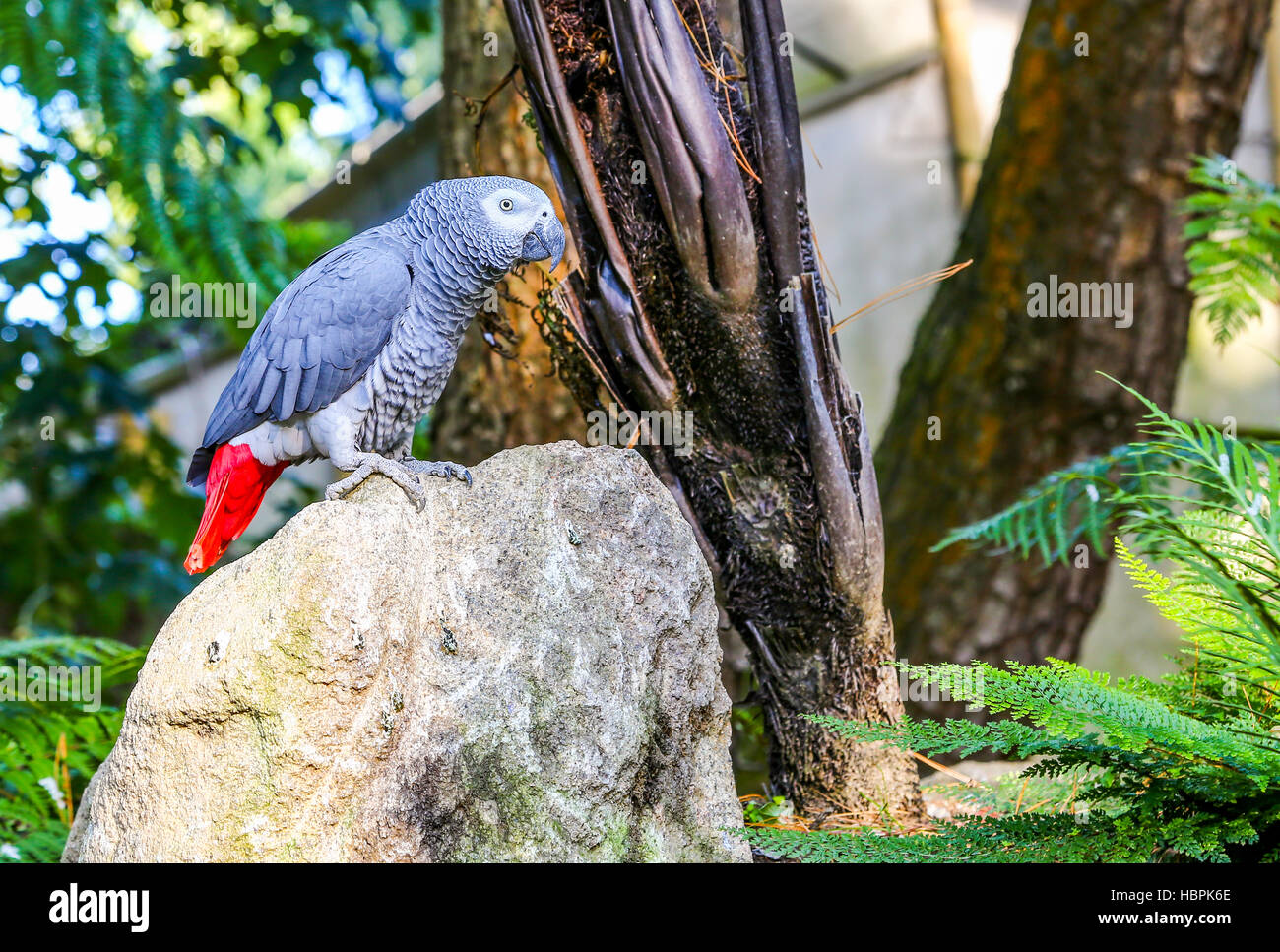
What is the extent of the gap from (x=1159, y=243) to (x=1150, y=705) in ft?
6.60

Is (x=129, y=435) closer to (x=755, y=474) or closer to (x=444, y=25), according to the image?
(x=444, y=25)

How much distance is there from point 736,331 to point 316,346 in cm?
65

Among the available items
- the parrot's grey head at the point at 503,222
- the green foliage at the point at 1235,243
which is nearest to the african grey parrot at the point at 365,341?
the parrot's grey head at the point at 503,222

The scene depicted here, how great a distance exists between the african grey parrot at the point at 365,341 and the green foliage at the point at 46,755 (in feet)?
2.17

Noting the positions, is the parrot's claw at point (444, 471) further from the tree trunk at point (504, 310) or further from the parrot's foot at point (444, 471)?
the tree trunk at point (504, 310)

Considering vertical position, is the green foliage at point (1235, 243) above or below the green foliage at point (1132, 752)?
above

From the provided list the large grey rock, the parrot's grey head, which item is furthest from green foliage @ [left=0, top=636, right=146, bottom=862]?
the parrot's grey head

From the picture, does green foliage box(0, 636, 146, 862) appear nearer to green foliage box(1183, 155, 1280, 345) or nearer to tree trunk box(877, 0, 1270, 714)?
tree trunk box(877, 0, 1270, 714)

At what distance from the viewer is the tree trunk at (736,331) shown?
1.39 metres

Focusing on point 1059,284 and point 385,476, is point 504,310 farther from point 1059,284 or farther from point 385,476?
point 1059,284

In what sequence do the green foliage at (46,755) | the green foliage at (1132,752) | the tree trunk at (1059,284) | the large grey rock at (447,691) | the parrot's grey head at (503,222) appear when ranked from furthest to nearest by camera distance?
the tree trunk at (1059,284) → the green foliage at (46,755) → the parrot's grey head at (503,222) → the large grey rock at (447,691) → the green foliage at (1132,752)

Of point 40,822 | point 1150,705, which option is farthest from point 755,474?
point 40,822

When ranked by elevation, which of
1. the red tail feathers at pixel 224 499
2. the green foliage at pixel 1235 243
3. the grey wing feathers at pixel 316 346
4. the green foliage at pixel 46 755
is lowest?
the green foliage at pixel 46 755

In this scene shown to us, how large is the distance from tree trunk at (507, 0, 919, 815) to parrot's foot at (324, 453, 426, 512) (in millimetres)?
362
